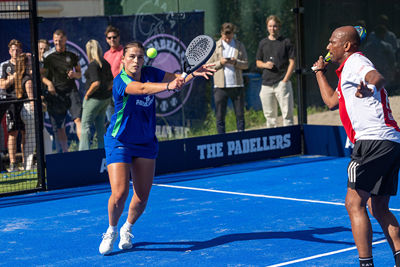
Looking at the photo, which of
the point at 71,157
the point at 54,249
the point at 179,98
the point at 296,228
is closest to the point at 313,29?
the point at 179,98

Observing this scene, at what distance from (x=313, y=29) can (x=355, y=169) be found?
25.9ft

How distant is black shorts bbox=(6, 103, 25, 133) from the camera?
11.0m

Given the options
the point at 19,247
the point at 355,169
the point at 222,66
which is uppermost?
the point at 222,66

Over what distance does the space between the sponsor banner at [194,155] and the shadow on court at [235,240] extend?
3753 millimetres

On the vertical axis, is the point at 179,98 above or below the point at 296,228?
above

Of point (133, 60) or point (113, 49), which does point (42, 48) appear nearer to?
point (113, 49)

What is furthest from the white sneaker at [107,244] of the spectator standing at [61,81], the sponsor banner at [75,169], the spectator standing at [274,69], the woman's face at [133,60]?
the spectator standing at [274,69]

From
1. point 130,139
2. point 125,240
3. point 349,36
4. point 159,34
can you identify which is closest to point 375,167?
point 349,36

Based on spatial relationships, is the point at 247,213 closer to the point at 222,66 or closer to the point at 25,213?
the point at 25,213

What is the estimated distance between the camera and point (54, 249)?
23.2ft

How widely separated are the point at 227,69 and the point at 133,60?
5.79m

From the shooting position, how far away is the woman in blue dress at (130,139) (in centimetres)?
667

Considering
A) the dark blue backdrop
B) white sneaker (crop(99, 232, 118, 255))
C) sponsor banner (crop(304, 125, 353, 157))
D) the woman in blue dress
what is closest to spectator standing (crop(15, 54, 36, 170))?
the dark blue backdrop

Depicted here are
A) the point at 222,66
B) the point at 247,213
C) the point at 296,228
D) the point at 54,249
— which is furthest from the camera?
the point at 222,66
